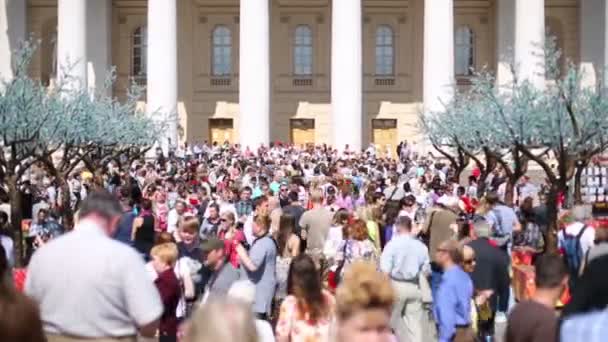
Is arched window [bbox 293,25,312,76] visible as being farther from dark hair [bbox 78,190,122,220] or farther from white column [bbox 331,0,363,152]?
dark hair [bbox 78,190,122,220]

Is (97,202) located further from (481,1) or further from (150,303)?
(481,1)

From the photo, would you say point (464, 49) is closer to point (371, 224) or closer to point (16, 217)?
point (16, 217)

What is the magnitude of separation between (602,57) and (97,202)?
1864 inches

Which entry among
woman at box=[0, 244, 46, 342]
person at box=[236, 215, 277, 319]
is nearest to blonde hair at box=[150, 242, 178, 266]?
person at box=[236, 215, 277, 319]

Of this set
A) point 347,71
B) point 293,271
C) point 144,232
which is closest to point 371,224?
point 144,232

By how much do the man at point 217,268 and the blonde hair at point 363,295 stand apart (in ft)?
15.2

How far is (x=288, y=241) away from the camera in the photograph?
1330 centimetres

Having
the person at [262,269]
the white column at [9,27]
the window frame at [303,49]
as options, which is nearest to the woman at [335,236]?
the person at [262,269]

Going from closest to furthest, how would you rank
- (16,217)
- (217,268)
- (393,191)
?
(217,268) → (16,217) → (393,191)

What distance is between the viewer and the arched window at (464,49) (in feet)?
184

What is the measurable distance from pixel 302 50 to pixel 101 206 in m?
49.2

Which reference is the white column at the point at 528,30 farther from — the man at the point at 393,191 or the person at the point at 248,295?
the person at the point at 248,295

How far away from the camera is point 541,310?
7148 millimetres

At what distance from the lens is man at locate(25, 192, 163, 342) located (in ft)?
22.5
